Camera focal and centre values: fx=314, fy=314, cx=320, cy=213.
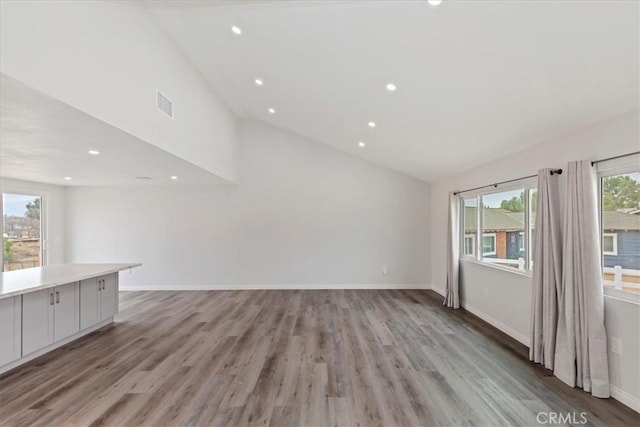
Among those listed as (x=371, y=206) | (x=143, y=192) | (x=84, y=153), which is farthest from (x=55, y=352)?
(x=371, y=206)

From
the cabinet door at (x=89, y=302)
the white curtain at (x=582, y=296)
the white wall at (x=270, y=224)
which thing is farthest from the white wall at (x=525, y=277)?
the cabinet door at (x=89, y=302)

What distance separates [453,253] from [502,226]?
1.19 metres

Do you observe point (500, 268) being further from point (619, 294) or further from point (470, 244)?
point (619, 294)

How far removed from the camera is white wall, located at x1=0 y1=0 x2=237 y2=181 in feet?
6.21

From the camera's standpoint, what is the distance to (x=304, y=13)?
2.83 m

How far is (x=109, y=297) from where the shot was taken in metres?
4.68

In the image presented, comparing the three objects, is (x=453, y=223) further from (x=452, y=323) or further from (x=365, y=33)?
(x=365, y=33)

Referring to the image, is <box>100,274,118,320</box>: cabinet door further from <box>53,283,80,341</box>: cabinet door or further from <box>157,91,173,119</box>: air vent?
<box>157,91,173,119</box>: air vent

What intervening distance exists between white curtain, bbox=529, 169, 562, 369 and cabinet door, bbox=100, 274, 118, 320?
18.1 feet

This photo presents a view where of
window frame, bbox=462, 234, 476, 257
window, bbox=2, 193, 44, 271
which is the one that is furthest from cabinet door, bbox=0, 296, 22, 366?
window frame, bbox=462, 234, 476, 257

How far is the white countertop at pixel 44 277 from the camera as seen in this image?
10.1 ft

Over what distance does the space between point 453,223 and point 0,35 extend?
5.85 meters

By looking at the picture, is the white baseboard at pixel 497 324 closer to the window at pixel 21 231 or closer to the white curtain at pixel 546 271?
the white curtain at pixel 546 271
